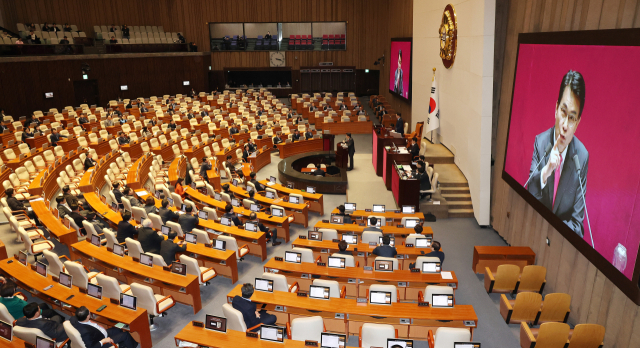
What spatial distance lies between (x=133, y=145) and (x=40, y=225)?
23.6 feet

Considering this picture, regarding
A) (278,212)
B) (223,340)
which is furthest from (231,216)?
(223,340)

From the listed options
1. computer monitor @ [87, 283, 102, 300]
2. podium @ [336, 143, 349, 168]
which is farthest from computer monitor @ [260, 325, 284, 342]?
podium @ [336, 143, 349, 168]

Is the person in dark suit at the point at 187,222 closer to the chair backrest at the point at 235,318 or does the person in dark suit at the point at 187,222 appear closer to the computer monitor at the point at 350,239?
the computer monitor at the point at 350,239

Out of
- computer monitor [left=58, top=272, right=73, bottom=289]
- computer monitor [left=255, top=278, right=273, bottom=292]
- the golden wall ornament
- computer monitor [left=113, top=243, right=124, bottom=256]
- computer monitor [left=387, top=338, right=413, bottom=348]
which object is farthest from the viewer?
the golden wall ornament

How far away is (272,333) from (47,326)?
3.22 m

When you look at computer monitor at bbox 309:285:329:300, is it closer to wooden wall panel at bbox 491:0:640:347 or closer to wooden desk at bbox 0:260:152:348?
wooden desk at bbox 0:260:152:348

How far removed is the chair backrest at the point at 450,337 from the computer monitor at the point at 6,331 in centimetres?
596

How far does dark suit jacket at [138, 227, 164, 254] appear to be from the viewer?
908cm

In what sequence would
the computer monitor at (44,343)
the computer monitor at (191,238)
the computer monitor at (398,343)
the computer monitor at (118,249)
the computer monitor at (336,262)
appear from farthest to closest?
the computer monitor at (191,238) → the computer monitor at (118,249) → the computer monitor at (336,262) → the computer monitor at (44,343) → the computer monitor at (398,343)

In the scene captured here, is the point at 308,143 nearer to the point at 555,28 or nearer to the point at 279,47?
the point at 555,28

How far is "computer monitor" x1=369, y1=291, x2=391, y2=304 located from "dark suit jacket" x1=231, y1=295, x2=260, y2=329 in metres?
1.88

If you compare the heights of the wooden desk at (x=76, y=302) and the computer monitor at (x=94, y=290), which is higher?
the computer monitor at (x=94, y=290)

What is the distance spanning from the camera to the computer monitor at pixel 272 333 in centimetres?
594

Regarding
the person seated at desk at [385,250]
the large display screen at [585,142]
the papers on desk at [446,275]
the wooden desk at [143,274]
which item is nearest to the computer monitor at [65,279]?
the wooden desk at [143,274]
